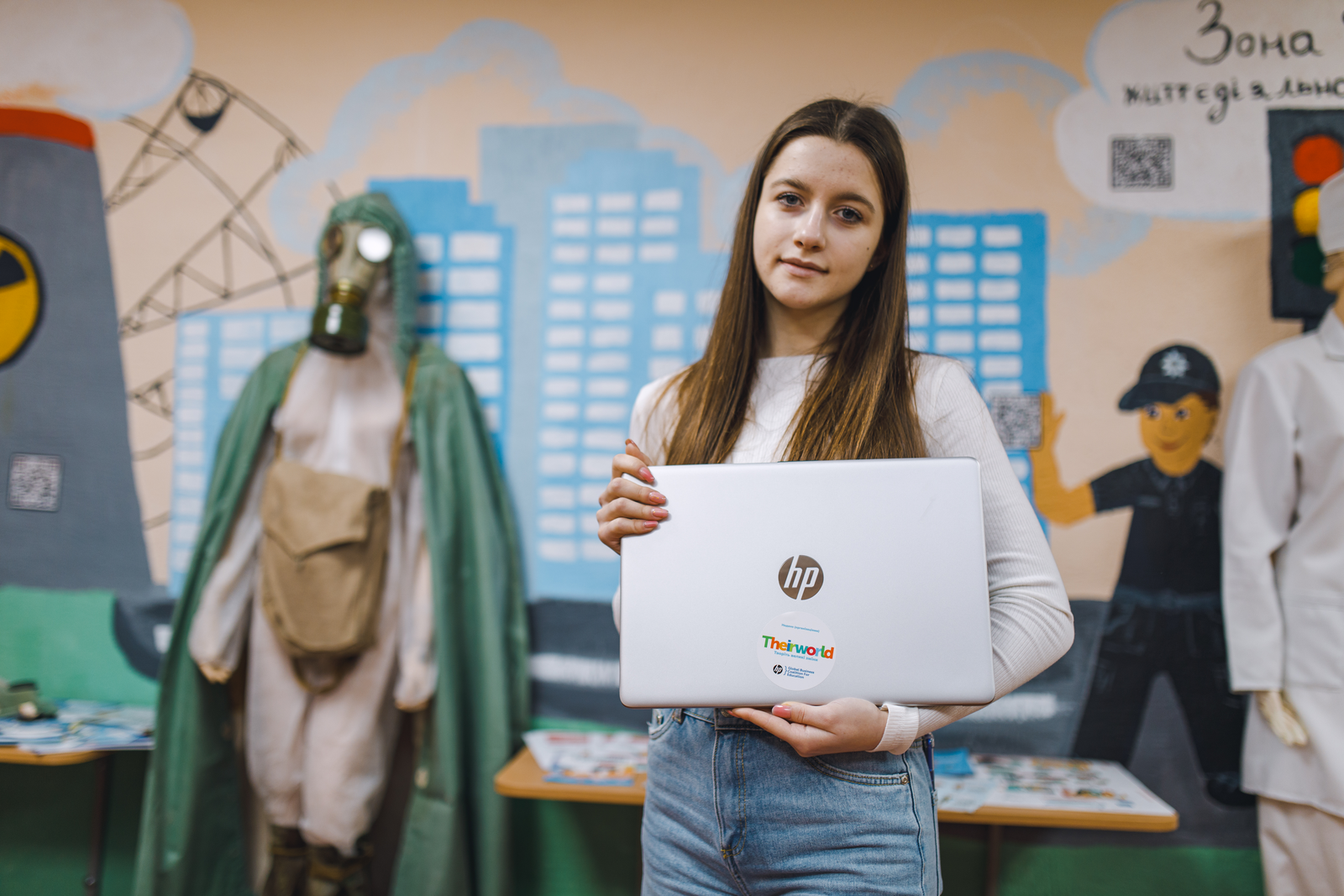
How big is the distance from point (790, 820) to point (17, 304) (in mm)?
2598

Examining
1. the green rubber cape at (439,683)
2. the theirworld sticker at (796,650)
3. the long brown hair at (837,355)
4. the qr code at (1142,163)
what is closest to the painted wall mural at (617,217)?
the qr code at (1142,163)

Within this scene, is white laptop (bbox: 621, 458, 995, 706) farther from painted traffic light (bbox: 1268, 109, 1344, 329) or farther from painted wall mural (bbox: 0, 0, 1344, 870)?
painted traffic light (bbox: 1268, 109, 1344, 329)

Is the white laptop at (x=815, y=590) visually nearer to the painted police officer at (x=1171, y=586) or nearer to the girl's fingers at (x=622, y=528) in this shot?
the girl's fingers at (x=622, y=528)

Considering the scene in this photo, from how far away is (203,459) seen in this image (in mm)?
2119

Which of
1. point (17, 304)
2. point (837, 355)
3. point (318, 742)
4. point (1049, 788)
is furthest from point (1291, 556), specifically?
point (17, 304)

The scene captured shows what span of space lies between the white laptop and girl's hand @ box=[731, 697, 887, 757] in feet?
0.06

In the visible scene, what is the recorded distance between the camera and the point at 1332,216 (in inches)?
66.6

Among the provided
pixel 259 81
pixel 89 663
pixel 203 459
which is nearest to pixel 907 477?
pixel 203 459

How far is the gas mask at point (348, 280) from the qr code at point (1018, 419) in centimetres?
159

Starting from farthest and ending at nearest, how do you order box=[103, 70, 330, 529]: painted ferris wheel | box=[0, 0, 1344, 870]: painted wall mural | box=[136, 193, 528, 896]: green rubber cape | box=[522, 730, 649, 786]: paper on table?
box=[103, 70, 330, 529]: painted ferris wheel
box=[0, 0, 1344, 870]: painted wall mural
box=[136, 193, 528, 896]: green rubber cape
box=[522, 730, 649, 786]: paper on table

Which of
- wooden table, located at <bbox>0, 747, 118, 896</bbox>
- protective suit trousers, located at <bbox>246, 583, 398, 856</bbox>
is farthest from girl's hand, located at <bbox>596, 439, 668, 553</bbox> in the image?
wooden table, located at <bbox>0, 747, 118, 896</bbox>

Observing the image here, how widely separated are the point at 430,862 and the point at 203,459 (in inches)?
49.5

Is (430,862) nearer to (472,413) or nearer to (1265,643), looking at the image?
(472,413)

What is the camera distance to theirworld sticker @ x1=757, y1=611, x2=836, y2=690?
2.64 ft
